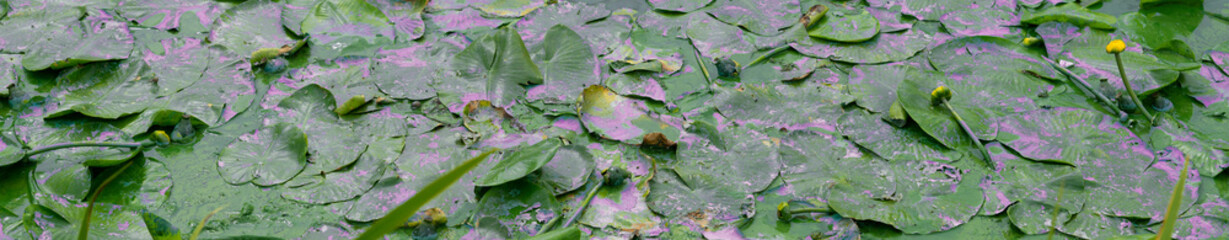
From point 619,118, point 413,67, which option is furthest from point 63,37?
point 619,118

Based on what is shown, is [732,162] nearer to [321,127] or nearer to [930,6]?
[321,127]

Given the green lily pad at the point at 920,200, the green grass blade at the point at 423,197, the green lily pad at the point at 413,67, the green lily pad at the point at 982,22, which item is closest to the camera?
the green grass blade at the point at 423,197

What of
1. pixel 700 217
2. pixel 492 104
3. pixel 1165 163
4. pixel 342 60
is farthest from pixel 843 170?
pixel 342 60

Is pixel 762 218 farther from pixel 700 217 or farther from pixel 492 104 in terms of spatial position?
pixel 492 104

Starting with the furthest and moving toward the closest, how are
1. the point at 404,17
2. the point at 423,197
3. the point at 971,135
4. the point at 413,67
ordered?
the point at 404,17 < the point at 413,67 < the point at 971,135 < the point at 423,197

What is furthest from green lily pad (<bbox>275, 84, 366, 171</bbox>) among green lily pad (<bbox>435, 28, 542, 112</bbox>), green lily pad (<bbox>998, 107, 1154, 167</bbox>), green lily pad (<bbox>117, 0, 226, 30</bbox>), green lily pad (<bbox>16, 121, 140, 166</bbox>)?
green lily pad (<bbox>998, 107, 1154, 167</bbox>)

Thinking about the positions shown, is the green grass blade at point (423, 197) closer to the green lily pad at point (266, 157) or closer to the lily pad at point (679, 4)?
the green lily pad at point (266, 157)

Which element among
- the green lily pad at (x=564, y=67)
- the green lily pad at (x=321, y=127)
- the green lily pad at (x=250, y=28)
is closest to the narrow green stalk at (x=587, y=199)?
the green lily pad at (x=564, y=67)
